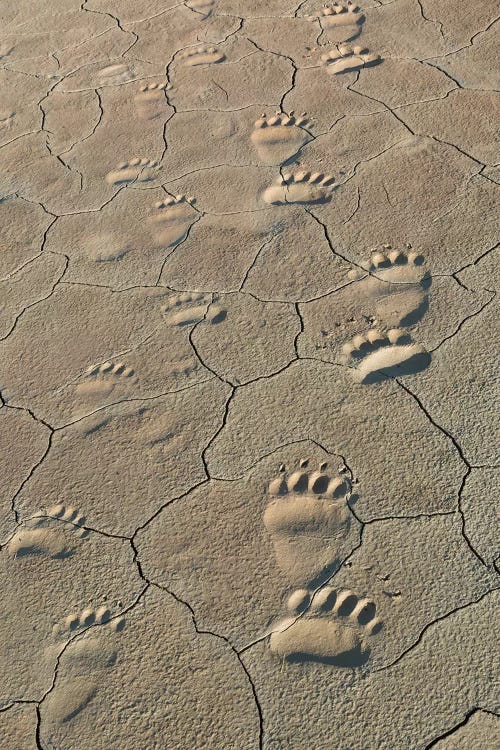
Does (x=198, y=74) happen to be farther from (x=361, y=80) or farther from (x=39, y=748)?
(x=39, y=748)

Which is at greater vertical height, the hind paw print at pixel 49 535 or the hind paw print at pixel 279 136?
the hind paw print at pixel 279 136

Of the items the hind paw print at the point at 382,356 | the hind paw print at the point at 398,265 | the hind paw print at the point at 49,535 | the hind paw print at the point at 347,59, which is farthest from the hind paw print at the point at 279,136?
the hind paw print at the point at 49,535

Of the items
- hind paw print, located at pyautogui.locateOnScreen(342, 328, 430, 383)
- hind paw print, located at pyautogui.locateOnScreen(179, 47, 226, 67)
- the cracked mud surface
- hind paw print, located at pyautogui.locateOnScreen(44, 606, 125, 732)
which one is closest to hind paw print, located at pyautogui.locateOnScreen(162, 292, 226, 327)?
the cracked mud surface

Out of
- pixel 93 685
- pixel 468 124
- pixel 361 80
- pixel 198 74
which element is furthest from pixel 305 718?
pixel 198 74

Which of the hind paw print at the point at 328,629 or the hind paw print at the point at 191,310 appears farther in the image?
the hind paw print at the point at 191,310

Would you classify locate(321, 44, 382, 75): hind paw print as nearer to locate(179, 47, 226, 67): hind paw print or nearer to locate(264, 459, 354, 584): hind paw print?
locate(179, 47, 226, 67): hind paw print

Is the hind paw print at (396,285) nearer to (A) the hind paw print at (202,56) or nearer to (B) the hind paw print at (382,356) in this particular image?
(B) the hind paw print at (382,356)

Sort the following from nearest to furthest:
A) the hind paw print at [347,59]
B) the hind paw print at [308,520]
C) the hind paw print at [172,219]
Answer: the hind paw print at [308,520] → the hind paw print at [172,219] → the hind paw print at [347,59]

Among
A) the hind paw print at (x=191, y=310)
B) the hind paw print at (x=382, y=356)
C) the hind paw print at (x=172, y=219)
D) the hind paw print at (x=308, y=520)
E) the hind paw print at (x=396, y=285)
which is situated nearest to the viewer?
the hind paw print at (x=308, y=520)
